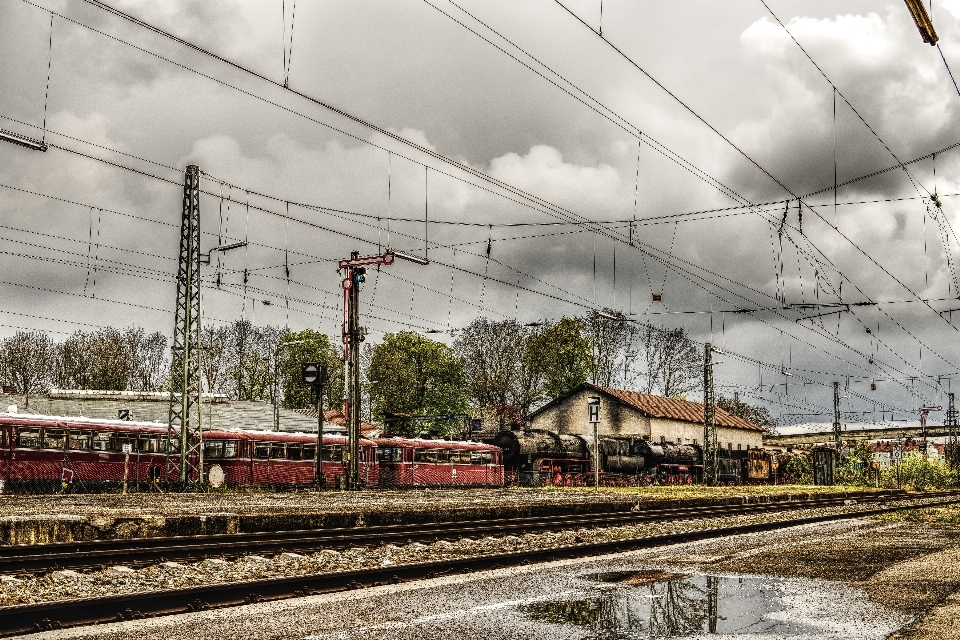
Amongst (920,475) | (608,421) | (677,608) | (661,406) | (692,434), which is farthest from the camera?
(692,434)

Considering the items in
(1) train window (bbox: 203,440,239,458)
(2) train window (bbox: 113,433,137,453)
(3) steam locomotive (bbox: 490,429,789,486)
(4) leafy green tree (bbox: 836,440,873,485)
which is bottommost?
(4) leafy green tree (bbox: 836,440,873,485)

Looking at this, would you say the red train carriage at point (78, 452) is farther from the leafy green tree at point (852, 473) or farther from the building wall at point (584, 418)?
the leafy green tree at point (852, 473)

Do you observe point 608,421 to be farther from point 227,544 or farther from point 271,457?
point 227,544

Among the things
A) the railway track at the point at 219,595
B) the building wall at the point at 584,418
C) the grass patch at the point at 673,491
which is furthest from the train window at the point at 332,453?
the railway track at the point at 219,595

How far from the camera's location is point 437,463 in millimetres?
45188

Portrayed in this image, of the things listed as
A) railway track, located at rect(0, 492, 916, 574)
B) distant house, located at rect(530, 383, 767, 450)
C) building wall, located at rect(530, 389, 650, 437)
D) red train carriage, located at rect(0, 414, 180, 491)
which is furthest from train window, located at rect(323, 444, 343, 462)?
building wall, located at rect(530, 389, 650, 437)

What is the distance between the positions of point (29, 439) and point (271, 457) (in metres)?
9.64

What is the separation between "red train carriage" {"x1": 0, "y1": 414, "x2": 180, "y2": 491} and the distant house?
3551cm

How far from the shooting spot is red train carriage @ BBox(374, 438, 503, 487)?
141ft

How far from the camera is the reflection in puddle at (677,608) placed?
7699 millimetres

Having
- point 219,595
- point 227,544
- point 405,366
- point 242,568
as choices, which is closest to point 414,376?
point 405,366

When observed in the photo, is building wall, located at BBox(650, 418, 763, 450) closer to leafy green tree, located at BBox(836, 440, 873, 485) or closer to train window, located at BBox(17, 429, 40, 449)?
leafy green tree, located at BBox(836, 440, 873, 485)

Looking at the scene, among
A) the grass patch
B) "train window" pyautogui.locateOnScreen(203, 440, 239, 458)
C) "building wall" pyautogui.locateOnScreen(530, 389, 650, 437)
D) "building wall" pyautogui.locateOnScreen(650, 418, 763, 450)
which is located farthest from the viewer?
"building wall" pyautogui.locateOnScreen(650, 418, 763, 450)

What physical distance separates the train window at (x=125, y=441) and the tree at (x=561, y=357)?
40201mm
